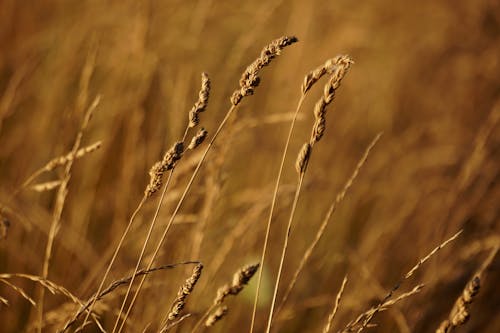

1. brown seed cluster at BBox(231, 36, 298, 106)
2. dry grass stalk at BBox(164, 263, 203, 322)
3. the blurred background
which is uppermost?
the blurred background

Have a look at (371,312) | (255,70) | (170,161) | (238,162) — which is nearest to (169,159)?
(170,161)

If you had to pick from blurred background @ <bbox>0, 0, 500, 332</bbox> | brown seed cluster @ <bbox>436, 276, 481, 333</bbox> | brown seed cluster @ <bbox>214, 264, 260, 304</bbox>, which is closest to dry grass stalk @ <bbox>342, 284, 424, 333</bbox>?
brown seed cluster @ <bbox>436, 276, 481, 333</bbox>

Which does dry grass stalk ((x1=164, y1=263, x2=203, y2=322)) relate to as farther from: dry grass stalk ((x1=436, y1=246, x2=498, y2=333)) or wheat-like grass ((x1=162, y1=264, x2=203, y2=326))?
dry grass stalk ((x1=436, y1=246, x2=498, y2=333))

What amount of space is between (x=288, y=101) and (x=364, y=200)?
1.70 feet

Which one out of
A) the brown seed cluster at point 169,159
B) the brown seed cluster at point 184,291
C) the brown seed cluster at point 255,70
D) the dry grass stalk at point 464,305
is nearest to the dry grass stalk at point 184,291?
the brown seed cluster at point 184,291

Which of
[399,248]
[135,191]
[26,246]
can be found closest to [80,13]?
[135,191]

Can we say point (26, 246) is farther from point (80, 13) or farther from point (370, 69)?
point (370, 69)

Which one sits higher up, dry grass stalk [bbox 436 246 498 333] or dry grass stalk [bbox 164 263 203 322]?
dry grass stalk [bbox 164 263 203 322]

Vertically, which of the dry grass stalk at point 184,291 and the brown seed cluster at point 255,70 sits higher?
the brown seed cluster at point 255,70

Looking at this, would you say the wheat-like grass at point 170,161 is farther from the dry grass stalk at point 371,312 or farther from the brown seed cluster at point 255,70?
the dry grass stalk at point 371,312

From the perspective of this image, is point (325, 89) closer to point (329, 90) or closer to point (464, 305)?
point (329, 90)

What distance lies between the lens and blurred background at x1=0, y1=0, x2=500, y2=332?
1661 mm

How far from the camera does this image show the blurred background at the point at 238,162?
1.66 m

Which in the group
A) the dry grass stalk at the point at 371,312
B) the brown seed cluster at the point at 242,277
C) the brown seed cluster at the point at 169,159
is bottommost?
the dry grass stalk at the point at 371,312
